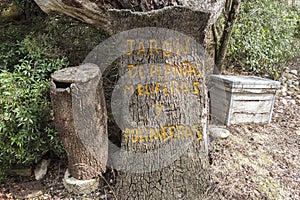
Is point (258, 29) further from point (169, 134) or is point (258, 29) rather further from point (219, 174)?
point (169, 134)

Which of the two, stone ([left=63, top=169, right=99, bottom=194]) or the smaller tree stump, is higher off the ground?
the smaller tree stump

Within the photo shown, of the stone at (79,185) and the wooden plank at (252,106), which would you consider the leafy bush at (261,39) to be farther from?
the stone at (79,185)

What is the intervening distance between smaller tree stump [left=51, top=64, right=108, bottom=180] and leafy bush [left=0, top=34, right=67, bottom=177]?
27 cm

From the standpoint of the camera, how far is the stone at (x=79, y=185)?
2283 mm

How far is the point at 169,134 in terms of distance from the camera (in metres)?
2.03

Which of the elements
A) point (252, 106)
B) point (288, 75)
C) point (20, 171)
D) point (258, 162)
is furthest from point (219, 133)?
point (288, 75)

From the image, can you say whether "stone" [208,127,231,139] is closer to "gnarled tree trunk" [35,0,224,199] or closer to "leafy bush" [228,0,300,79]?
"gnarled tree trunk" [35,0,224,199]

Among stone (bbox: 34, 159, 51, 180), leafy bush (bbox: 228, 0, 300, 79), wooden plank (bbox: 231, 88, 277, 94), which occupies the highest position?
leafy bush (bbox: 228, 0, 300, 79)

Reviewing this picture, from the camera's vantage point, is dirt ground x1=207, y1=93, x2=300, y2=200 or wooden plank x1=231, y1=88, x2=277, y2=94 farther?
wooden plank x1=231, y1=88, x2=277, y2=94

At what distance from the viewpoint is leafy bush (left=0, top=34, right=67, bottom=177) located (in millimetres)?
2166

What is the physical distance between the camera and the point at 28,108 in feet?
7.14

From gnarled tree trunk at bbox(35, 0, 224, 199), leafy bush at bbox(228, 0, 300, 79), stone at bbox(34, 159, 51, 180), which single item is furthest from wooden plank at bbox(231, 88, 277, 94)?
stone at bbox(34, 159, 51, 180)

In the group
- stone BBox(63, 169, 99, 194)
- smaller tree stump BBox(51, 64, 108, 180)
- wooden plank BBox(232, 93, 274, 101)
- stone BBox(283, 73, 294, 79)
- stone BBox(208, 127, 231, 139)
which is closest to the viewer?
smaller tree stump BBox(51, 64, 108, 180)

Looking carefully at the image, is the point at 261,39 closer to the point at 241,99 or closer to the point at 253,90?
the point at 253,90
